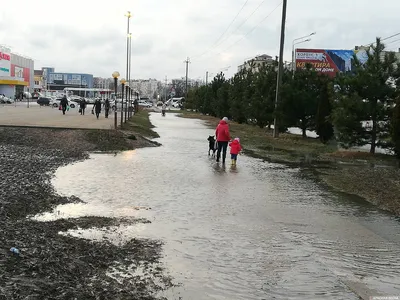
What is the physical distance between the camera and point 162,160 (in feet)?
54.5

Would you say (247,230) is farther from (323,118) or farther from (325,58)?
(325,58)

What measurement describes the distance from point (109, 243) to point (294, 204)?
474cm

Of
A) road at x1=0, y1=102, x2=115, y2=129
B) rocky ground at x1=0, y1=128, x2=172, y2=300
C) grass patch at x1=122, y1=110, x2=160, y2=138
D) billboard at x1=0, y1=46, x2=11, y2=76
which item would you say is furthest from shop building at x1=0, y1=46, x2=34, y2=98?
rocky ground at x1=0, y1=128, x2=172, y2=300

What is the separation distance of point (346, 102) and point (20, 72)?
96.0m

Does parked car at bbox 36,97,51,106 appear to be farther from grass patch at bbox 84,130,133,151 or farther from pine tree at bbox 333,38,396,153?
pine tree at bbox 333,38,396,153

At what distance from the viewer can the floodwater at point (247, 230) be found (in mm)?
5430

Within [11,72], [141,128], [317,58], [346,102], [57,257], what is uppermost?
[317,58]

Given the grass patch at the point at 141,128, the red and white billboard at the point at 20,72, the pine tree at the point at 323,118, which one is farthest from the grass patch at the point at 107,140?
the red and white billboard at the point at 20,72

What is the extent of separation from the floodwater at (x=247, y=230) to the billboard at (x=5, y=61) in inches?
3332

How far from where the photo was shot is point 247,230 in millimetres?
7703

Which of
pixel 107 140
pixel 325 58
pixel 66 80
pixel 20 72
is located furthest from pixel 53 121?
pixel 66 80

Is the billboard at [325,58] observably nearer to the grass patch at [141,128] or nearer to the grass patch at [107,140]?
the grass patch at [141,128]

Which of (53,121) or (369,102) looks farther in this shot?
(53,121)

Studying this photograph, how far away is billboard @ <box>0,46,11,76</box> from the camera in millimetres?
89938
